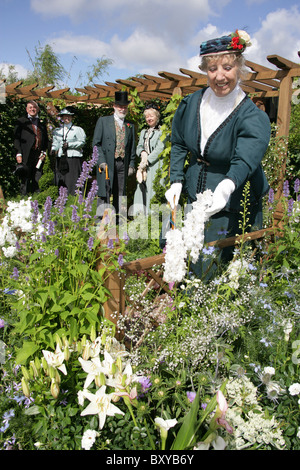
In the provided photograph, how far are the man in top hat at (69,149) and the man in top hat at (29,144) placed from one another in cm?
33

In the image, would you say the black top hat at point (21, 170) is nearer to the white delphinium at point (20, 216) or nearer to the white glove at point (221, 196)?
the white delphinium at point (20, 216)

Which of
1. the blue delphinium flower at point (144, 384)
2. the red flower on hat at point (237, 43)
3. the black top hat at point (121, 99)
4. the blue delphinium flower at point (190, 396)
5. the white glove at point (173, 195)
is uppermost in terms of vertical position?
the black top hat at point (121, 99)

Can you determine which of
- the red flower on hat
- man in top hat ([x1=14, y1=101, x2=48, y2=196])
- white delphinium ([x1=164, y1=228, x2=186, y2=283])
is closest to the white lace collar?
the red flower on hat

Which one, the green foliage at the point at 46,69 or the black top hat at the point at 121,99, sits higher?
the green foliage at the point at 46,69

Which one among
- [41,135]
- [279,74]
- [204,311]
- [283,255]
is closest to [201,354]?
[204,311]

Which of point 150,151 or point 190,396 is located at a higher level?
point 150,151

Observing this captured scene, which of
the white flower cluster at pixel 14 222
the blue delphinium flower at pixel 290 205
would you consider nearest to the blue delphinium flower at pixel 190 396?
the white flower cluster at pixel 14 222

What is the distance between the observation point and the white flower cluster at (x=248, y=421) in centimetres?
142

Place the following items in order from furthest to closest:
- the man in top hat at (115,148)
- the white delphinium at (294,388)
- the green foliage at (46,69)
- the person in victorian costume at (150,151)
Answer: the green foliage at (46,69) < the person in victorian costume at (150,151) < the man in top hat at (115,148) < the white delphinium at (294,388)

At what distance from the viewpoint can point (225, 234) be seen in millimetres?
2223

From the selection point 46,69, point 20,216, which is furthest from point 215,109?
point 46,69

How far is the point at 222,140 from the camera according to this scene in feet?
7.14

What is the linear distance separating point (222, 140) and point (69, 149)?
454 cm

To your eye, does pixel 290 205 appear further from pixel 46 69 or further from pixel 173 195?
pixel 46 69
